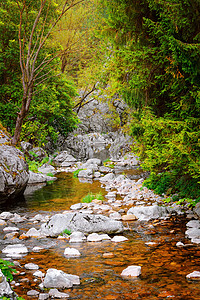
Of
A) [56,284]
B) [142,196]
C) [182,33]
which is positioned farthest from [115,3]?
[56,284]

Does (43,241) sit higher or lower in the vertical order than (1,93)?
lower

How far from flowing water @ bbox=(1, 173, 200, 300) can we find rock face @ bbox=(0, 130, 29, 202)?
2.40 metres

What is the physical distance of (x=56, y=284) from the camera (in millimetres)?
3605

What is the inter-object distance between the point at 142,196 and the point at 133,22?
5.12 metres

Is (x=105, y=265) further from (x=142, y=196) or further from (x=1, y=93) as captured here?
(x=1, y=93)

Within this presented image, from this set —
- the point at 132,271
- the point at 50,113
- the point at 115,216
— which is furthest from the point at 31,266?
the point at 50,113

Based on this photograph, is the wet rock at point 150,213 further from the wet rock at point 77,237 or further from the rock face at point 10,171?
the rock face at point 10,171

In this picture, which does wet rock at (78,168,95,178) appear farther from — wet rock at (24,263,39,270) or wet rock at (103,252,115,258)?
wet rock at (24,263,39,270)

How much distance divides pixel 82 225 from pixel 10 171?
4035mm

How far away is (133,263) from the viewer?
4395 millimetres

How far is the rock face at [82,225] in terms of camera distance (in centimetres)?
589

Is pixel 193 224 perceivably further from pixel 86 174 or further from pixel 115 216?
pixel 86 174

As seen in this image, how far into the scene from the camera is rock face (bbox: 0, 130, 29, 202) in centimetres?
867

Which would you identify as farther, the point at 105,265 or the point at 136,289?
the point at 105,265
